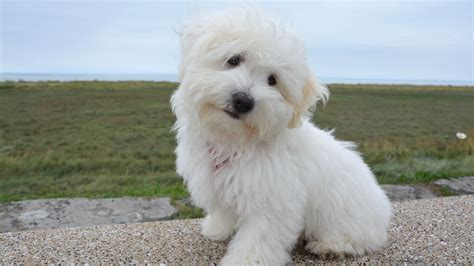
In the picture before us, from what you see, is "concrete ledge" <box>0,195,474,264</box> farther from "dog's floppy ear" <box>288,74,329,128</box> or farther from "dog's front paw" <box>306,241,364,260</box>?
"dog's floppy ear" <box>288,74,329,128</box>

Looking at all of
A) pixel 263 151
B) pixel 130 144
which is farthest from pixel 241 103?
pixel 130 144

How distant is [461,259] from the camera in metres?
4.81

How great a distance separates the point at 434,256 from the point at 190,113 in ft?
9.32

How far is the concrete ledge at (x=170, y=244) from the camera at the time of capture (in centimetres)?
469

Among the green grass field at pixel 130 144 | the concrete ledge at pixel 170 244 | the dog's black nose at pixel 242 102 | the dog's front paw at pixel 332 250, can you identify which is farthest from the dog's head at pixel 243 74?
the green grass field at pixel 130 144

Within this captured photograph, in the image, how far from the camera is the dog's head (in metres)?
3.52

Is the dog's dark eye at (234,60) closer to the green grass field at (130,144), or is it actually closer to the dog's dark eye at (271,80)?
the dog's dark eye at (271,80)

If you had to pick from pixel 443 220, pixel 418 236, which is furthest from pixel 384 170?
pixel 418 236

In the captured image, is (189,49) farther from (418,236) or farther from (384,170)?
(384,170)

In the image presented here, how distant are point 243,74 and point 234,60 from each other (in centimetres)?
17

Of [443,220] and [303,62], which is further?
[443,220]

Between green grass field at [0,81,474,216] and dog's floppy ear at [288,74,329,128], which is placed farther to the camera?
green grass field at [0,81,474,216]

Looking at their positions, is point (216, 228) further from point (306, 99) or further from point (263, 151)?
point (306, 99)

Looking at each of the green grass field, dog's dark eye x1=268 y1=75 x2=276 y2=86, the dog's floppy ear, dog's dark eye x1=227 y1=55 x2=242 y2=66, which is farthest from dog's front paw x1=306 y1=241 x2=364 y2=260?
the green grass field
